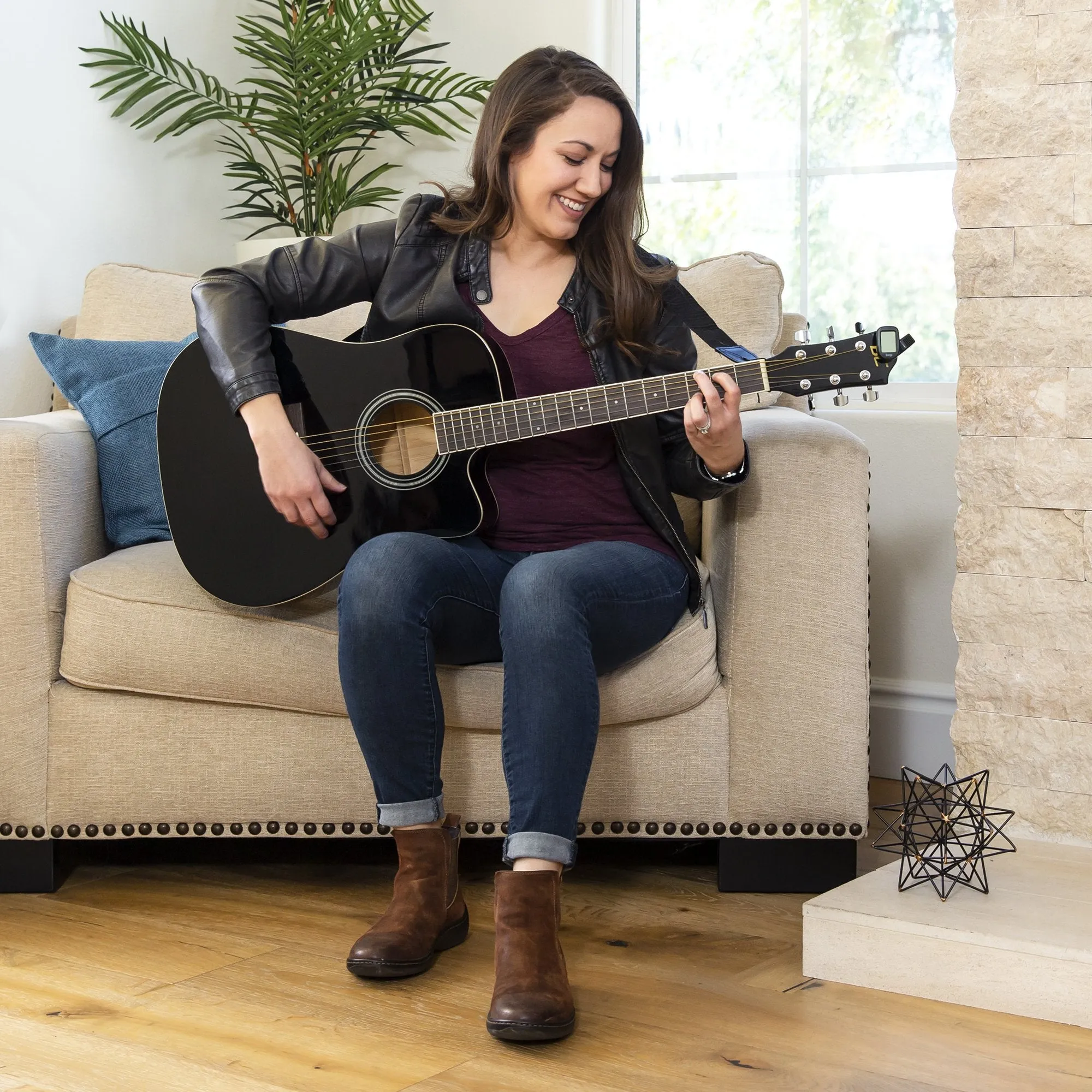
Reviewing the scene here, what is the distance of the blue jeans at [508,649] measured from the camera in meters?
1.32

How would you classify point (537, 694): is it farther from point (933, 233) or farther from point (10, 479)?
point (933, 233)

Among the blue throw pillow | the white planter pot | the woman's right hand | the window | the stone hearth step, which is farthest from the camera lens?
the white planter pot

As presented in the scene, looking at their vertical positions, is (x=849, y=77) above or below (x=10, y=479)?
above

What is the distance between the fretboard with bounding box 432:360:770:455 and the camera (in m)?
1.47

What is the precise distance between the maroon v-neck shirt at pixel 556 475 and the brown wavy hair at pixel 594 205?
0.06m

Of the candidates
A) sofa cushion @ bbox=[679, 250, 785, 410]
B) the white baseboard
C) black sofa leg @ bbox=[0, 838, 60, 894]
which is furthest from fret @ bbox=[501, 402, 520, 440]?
the white baseboard

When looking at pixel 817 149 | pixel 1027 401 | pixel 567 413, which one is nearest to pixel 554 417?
pixel 567 413

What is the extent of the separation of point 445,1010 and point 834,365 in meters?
0.82

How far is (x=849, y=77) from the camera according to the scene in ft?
7.89

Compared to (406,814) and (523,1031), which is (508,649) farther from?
(523,1031)

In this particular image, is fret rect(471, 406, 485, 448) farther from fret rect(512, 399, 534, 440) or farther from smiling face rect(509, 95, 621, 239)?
smiling face rect(509, 95, 621, 239)

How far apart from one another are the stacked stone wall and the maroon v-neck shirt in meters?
0.42

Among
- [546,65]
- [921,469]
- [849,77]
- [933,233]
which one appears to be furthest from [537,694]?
[849,77]

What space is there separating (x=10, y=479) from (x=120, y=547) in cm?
24
